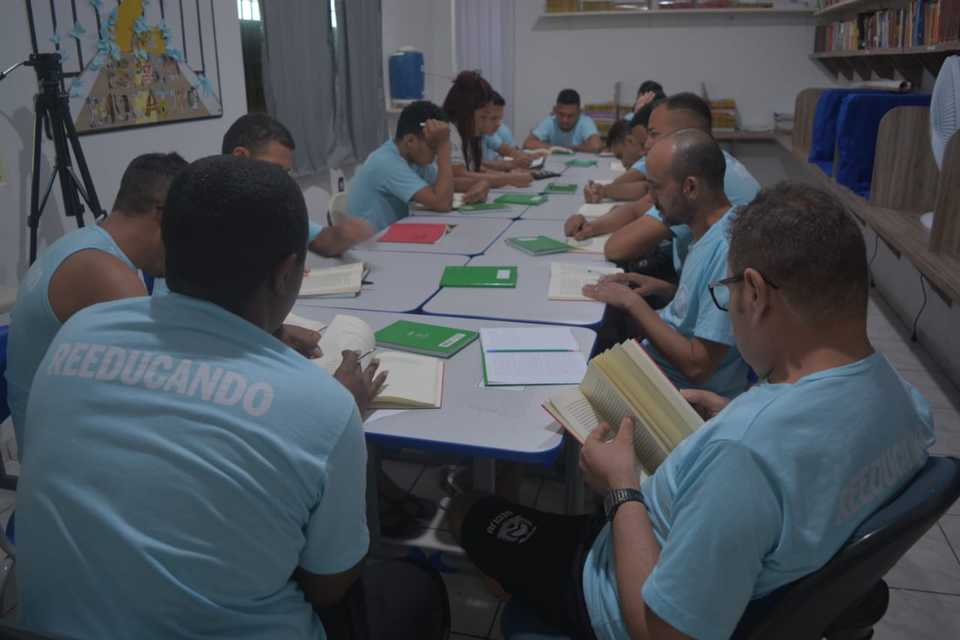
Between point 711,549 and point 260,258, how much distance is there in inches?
24.4

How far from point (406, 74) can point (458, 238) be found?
354 centimetres

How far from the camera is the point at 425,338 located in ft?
5.74

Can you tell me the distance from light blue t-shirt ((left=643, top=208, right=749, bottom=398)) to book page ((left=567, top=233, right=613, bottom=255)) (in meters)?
0.75

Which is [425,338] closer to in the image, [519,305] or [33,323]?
[519,305]

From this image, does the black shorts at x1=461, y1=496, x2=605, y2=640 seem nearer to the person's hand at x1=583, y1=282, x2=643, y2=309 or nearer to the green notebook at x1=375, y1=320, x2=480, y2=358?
the green notebook at x1=375, y1=320, x2=480, y2=358

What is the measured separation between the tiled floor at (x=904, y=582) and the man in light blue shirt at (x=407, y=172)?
1280mm

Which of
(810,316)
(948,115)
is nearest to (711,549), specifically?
(810,316)

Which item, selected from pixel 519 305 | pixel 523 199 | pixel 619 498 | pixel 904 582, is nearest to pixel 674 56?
A: pixel 523 199

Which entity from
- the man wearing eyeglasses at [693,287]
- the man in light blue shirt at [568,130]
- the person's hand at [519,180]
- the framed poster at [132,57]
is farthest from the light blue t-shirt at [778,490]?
the man in light blue shirt at [568,130]

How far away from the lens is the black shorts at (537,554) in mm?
1155

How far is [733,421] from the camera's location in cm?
87

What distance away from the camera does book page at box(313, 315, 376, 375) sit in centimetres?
157

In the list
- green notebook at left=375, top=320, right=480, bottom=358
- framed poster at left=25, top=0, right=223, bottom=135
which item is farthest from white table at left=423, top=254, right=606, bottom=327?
framed poster at left=25, top=0, right=223, bottom=135

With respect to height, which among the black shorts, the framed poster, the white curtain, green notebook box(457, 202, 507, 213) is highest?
the white curtain
